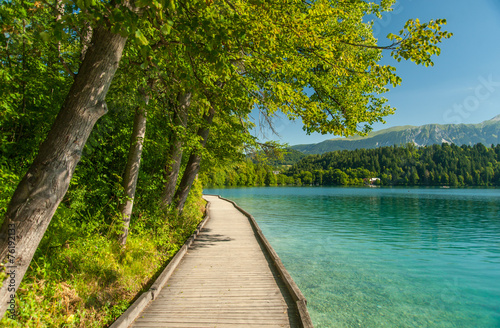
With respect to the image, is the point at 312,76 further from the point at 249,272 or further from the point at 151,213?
the point at 151,213

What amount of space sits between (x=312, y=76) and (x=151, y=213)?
22.5 ft

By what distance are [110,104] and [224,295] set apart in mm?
4655

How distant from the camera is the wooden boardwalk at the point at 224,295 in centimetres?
448

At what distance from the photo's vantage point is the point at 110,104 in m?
5.77

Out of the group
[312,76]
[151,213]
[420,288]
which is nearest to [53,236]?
[151,213]

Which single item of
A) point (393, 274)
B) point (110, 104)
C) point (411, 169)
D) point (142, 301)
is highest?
point (411, 169)

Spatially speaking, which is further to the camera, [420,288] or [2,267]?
[420,288]

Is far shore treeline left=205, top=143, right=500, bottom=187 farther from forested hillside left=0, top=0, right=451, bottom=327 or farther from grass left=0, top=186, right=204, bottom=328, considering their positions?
grass left=0, top=186, right=204, bottom=328

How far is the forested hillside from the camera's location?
2.67m

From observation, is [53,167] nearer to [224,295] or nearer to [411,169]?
[224,295]

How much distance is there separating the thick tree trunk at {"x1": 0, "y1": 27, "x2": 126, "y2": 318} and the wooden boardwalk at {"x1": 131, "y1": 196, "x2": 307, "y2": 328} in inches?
98.9

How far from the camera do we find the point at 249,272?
22.5 feet

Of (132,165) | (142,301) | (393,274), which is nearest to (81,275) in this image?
(142,301)

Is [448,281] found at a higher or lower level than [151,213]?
lower
